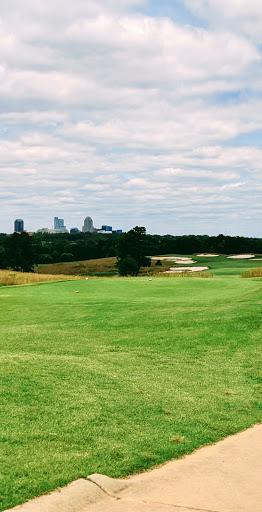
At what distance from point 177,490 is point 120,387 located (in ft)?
9.87

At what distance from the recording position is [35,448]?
4.57 meters

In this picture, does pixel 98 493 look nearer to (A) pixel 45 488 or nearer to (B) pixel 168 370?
(A) pixel 45 488

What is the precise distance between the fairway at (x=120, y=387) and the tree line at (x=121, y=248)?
4814cm

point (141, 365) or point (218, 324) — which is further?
point (218, 324)

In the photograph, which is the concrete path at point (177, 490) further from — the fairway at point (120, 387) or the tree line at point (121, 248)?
the tree line at point (121, 248)

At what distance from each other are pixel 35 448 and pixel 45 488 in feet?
2.49

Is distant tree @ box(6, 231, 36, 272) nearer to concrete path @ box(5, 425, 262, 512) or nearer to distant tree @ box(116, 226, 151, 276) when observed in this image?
distant tree @ box(116, 226, 151, 276)

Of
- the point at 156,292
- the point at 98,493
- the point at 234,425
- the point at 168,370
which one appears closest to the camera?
the point at 98,493

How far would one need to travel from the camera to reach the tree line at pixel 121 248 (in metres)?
65.1

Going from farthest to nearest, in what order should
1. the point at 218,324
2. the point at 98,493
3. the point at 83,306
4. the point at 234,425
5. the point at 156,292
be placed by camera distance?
the point at 156,292 < the point at 83,306 < the point at 218,324 < the point at 234,425 < the point at 98,493

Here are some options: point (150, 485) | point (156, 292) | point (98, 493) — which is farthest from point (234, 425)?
point (156, 292)

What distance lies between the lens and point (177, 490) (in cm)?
393

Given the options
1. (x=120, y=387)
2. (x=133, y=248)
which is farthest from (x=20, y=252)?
(x=120, y=387)

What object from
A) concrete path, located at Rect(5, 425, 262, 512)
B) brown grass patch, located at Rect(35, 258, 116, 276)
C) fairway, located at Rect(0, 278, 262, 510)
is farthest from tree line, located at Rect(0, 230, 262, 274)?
concrete path, located at Rect(5, 425, 262, 512)
